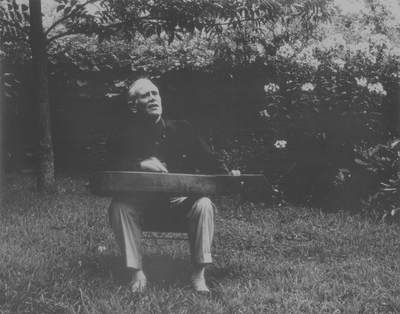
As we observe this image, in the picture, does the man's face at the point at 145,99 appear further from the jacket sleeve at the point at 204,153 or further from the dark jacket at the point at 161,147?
the jacket sleeve at the point at 204,153

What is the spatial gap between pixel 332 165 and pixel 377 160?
19.6 inches

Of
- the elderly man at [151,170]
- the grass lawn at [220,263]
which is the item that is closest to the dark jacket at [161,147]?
the elderly man at [151,170]

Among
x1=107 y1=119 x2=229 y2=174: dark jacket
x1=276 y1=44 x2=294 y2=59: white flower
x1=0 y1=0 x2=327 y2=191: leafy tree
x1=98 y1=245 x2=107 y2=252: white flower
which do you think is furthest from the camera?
x1=276 y1=44 x2=294 y2=59: white flower

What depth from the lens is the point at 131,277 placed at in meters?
3.50

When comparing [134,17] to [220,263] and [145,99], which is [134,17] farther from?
[220,263]

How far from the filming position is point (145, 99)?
3.45 metres

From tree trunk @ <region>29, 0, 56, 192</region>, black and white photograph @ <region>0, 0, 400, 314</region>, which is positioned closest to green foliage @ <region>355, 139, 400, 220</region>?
black and white photograph @ <region>0, 0, 400, 314</region>

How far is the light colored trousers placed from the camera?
331 cm

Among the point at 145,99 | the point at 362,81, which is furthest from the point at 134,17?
the point at 362,81

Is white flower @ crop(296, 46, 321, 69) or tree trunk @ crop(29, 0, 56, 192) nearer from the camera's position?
tree trunk @ crop(29, 0, 56, 192)

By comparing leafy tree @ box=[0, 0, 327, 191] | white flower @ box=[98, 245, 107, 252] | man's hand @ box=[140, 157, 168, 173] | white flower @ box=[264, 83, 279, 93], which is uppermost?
leafy tree @ box=[0, 0, 327, 191]

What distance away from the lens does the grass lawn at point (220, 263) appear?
312cm

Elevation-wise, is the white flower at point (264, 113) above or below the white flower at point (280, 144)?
above

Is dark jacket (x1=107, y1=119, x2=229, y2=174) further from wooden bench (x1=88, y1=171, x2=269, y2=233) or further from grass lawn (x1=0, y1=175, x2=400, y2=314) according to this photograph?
grass lawn (x1=0, y1=175, x2=400, y2=314)
